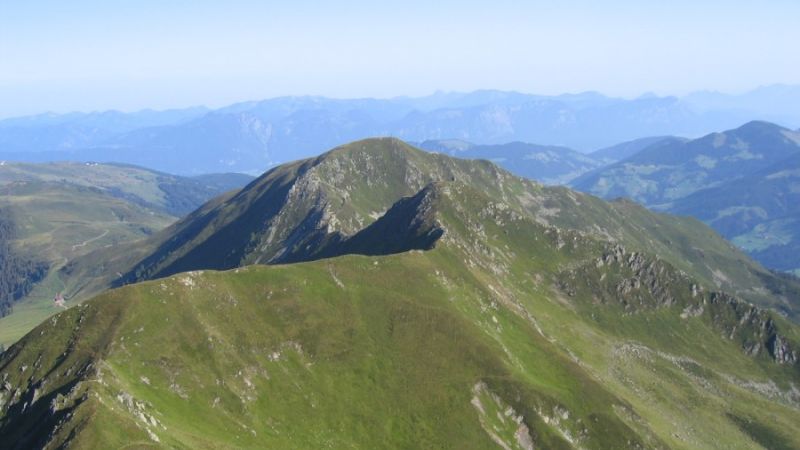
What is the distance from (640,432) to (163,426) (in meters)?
128

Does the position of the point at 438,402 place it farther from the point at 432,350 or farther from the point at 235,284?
the point at 235,284

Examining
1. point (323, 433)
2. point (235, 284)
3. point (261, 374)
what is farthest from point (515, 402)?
point (235, 284)

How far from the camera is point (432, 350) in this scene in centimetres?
18400

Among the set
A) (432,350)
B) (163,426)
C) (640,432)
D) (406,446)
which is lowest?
(640,432)

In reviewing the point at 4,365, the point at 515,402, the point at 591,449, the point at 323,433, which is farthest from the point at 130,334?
the point at 591,449

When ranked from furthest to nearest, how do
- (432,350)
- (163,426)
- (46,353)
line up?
(432,350) < (46,353) < (163,426)

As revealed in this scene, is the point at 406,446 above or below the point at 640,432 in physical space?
above

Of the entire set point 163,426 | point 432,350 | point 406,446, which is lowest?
point 406,446

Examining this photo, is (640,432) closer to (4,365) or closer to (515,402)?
(515,402)

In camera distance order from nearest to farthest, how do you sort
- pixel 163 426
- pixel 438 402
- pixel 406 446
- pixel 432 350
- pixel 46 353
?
pixel 163 426 < pixel 46 353 < pixel 406 446 < pixel 438 402 < pixel 432 350

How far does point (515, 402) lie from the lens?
17588 cm

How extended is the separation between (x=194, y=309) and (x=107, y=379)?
115ft

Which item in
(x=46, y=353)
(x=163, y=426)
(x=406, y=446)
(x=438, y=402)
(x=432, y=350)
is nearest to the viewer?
Answer: (x=163, y=426)

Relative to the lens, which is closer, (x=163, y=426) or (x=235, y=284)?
(x=163, y=426)
